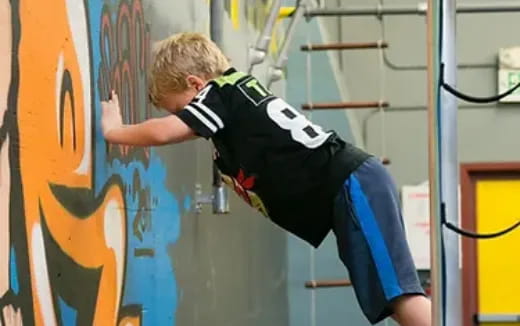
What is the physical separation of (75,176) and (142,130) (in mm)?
217

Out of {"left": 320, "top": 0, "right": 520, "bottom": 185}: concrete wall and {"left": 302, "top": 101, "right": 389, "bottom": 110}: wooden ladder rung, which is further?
{"left": 320, "top": 0, "right": 520, "bottom": 185}: concrete wall

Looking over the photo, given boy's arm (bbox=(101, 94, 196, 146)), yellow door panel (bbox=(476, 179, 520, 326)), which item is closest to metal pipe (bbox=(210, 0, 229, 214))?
boy's arm (bbox=(101, 94, 196, 146))

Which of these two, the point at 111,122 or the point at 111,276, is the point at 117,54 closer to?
the point at 111,122

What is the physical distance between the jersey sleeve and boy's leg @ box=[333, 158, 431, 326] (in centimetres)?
32

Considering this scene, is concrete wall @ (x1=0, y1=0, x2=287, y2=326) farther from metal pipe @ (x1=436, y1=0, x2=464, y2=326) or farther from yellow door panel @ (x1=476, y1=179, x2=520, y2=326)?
yellow door panel @ (x1=476, y1=179, x2=520, y2=326)

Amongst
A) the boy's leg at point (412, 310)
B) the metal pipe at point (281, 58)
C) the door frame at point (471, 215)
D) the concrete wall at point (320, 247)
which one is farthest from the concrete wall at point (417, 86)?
the boy's leg at point (412, 310)

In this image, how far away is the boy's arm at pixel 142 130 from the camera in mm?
2111

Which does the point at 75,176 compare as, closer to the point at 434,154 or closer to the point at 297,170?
the point at 297,170

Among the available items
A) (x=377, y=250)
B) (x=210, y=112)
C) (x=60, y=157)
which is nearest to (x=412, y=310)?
(x=377, y=250)

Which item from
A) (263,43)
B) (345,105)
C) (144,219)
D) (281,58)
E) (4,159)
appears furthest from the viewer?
(345,105)

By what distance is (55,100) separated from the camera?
182cm

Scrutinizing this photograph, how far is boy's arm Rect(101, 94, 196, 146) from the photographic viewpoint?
211 centimetres

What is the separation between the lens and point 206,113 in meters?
2.22

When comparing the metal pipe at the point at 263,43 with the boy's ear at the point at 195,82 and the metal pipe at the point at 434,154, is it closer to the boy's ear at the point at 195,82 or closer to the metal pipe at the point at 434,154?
the boy's ear at the point at 195,82
